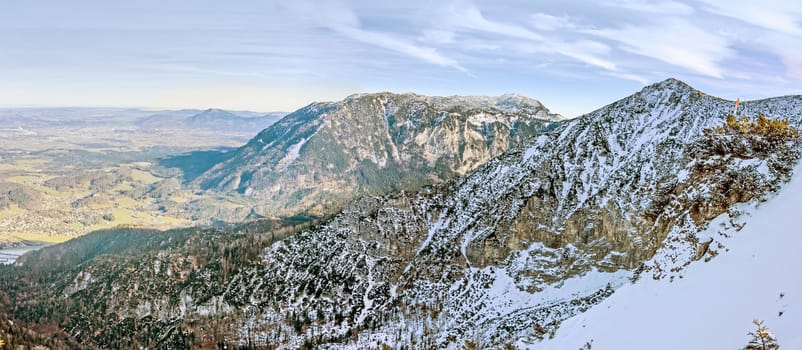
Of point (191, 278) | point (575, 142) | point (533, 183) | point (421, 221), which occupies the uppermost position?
point (575, 142)

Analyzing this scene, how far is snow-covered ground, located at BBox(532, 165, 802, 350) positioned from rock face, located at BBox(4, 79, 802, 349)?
2327cm

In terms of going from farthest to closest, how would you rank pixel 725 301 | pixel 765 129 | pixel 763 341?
pixel 765 129 < pixel 725 301 < pixel 763 341

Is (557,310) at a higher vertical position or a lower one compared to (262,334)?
higher

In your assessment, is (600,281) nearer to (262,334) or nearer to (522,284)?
(522,284)

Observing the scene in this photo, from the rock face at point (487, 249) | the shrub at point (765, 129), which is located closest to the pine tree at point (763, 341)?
the rock face at point (487, 249)

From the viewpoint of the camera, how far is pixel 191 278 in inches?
6166

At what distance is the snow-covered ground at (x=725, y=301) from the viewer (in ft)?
105

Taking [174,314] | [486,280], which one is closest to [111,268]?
[174,314]

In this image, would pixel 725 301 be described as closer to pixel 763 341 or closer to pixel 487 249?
pixel 763 341

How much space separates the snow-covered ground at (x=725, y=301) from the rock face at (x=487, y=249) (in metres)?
23.3

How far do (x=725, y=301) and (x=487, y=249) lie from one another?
8809 centimetres

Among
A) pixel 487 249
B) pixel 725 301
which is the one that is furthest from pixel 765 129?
pixel 487 249

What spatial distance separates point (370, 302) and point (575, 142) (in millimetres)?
78574

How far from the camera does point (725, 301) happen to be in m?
36.8
